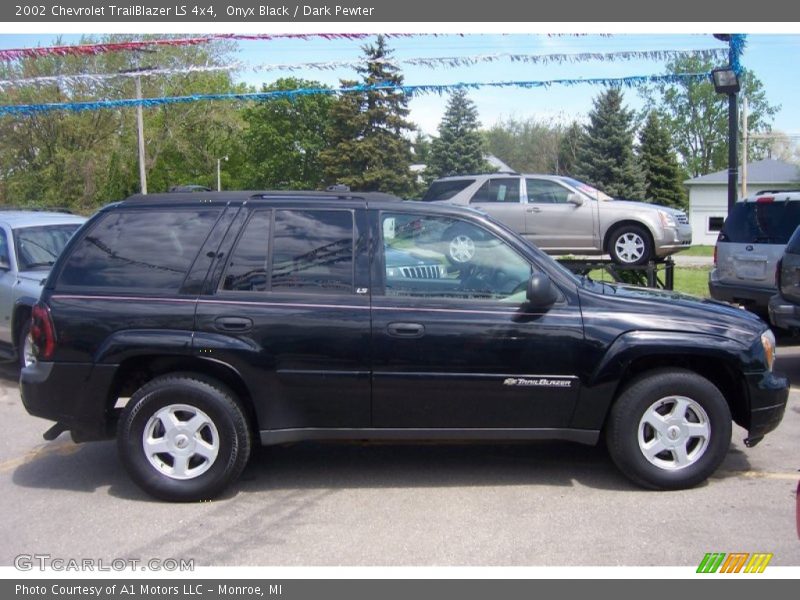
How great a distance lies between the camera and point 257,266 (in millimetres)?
5008

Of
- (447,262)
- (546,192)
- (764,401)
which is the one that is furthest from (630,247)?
(447,262)

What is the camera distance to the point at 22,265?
8695mm

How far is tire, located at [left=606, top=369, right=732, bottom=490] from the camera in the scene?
193 inches

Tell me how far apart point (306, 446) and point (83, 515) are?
1.85m

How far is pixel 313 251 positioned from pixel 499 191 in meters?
7.17

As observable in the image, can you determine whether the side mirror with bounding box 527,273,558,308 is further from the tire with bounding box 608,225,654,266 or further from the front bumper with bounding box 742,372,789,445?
the tire with bounding box 608,225,654,266

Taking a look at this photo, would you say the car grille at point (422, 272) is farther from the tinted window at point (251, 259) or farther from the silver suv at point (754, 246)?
the silver suv at point (754, 246)

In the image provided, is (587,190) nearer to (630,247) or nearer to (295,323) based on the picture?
(630,247)

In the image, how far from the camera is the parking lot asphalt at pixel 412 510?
4207 mm

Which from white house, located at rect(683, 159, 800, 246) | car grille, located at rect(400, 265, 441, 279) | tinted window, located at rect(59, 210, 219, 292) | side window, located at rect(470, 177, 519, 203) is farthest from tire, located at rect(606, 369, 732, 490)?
white house, located at rect(683, 159, 800, 246)

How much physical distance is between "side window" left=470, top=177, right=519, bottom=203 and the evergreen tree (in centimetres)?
3652

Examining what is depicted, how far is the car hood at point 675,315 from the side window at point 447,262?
53cm

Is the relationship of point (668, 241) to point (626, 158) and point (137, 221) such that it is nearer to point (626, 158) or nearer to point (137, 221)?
point (137, 221)

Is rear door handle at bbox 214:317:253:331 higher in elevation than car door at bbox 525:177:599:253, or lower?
lower
